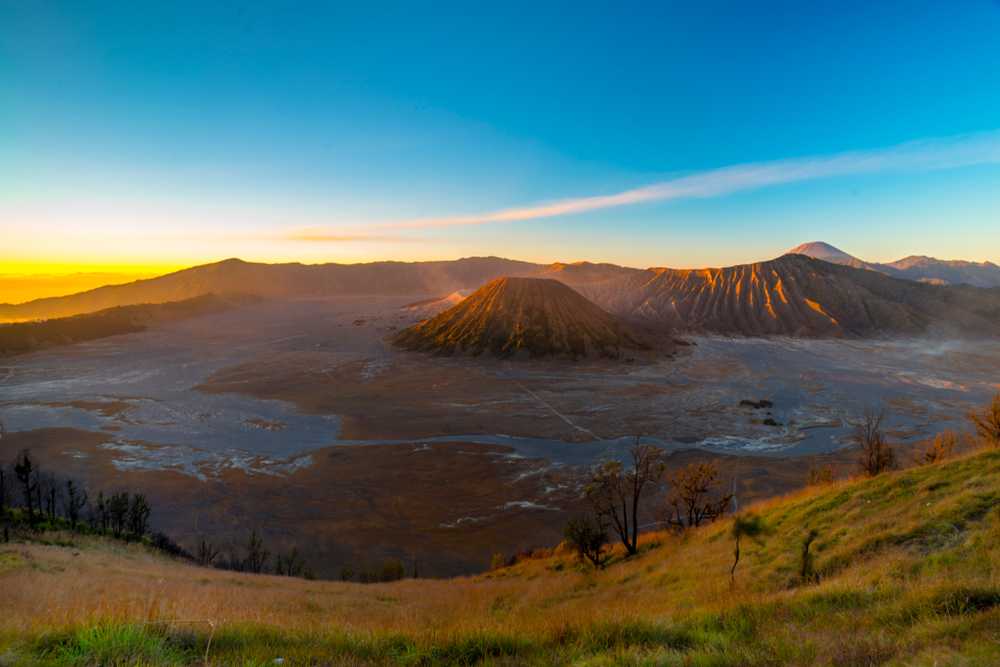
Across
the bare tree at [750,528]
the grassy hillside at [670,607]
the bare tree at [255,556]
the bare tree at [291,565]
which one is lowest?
the bare tree at [291,565]

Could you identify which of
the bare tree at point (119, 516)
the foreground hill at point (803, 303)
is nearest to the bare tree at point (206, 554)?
the bare tree at point (119, 516)

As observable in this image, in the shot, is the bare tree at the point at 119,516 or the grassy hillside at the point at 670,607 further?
the bare tree at the point at 119,516

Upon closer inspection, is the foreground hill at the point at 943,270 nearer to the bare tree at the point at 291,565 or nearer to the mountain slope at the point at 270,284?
the mountain slope at the point at 270,284

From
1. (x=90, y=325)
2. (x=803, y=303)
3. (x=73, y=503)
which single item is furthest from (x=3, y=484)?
(x=803, y=303)

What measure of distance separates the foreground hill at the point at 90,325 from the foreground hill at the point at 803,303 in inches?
3978

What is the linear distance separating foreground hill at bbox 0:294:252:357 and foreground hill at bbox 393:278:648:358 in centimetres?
5137

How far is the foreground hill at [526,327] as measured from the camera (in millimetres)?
66838

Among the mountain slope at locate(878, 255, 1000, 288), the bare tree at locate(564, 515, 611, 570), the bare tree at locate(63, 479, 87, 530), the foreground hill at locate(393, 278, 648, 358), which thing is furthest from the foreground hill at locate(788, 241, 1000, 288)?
the bare tree at locate(63, 479, 87, 530)

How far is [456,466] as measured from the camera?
2939 cm

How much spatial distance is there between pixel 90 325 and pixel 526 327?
76.5 meters

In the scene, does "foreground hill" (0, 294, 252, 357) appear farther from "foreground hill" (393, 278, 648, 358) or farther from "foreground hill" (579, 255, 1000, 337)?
"foreground hill" (579, 255, 1000, 337)

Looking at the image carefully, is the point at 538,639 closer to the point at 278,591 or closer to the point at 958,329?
the point at 278,591

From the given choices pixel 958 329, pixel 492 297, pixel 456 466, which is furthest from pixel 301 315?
pixel 958 329

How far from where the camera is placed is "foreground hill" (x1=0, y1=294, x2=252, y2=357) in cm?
6525
